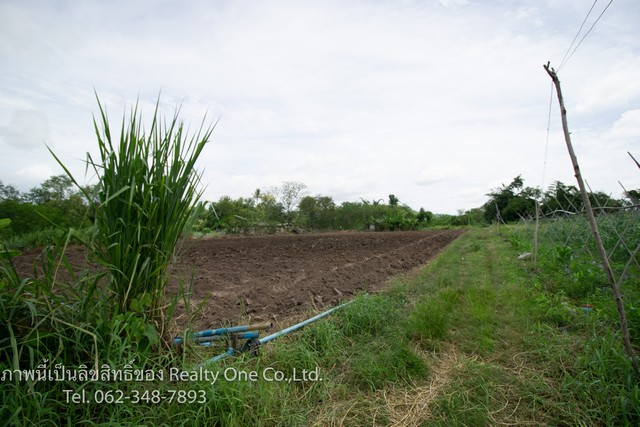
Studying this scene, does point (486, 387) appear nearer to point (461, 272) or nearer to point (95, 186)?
point (95, 186)

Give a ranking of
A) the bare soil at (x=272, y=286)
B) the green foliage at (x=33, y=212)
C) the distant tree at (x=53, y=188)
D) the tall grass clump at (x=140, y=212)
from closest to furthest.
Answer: the tall grass clump at (x=140, y=212)
the bare soil at (x=272, y=286)
the green foliage at (x=33, y=212)
the distant tree at (x=53, y=188)

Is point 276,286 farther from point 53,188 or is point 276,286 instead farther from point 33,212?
point 53,188

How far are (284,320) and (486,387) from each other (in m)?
2.32

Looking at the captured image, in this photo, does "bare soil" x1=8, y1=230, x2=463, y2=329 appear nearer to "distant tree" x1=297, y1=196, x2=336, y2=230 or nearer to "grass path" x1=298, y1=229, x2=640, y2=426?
"grass path" x1=298, y1=229, x2=640, y2=426

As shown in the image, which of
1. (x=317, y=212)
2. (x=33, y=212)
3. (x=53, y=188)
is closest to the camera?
(x=33, y=212)

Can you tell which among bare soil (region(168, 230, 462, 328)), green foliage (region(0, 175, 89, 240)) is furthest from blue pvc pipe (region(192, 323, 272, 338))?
green foliage (region(0, 175, 89, 240))

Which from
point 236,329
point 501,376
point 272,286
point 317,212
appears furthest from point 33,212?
point 317,212

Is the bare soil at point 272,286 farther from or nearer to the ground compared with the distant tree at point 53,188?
nearer to the ground

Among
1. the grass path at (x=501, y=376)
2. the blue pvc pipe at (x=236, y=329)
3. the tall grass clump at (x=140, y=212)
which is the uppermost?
the tall grass clump at (x=140, y=212)

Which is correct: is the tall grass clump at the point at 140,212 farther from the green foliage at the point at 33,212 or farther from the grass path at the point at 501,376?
the green foliage at the point at 33,212

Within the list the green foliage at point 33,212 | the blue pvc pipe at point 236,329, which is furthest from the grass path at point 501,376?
the green foliage at point 33,212

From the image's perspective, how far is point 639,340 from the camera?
274cm

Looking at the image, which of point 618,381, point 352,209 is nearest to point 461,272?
point 618,381

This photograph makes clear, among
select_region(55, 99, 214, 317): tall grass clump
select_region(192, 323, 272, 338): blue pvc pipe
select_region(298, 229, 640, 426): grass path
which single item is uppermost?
select_region(55, 99, 214, 317): tall grass clump
